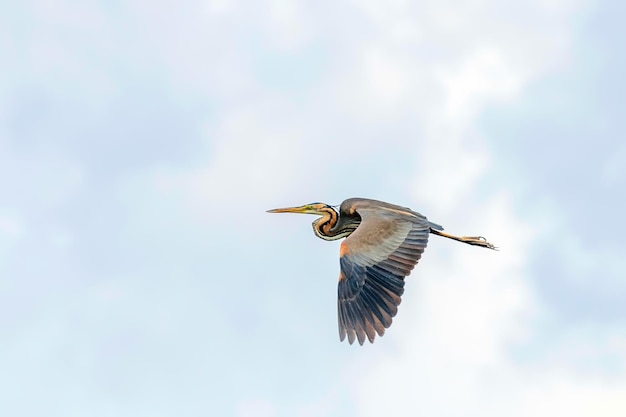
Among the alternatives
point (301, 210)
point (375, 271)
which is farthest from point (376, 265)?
point (301, 210)

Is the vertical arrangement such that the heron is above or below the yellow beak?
below

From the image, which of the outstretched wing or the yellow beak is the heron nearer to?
the outstretched wing

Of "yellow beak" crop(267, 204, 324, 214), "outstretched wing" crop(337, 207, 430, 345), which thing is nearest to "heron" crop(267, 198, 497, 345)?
"outstretched wing" crop(337, 207, 430, 345)

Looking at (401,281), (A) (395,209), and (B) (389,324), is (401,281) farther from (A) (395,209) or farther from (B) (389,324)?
(A) (395,209)

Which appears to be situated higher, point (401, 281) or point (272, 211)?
point (272, 211)

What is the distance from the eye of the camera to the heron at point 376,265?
1535 cm

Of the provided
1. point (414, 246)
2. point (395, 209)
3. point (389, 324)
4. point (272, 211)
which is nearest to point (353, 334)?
point (389, 324)

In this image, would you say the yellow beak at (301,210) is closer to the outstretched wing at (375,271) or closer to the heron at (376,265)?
the heron at (376,265)

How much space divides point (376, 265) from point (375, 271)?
4.2 inches

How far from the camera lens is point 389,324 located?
15180mm

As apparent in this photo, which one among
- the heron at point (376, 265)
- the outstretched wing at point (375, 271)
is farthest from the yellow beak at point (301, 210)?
the outstretched wing at point (375, 271)

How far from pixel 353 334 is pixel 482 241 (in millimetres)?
4084

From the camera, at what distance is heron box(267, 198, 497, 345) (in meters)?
15.4

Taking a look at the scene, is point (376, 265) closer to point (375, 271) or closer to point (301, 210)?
point (375, 271)
